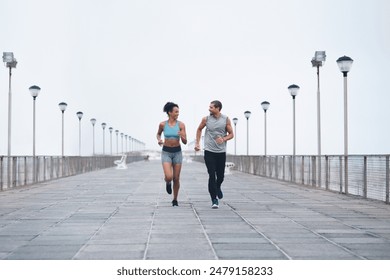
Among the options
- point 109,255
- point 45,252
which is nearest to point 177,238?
point 109,255

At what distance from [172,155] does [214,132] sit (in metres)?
0.89

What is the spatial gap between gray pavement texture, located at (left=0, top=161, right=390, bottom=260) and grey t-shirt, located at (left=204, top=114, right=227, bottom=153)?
1091 mm

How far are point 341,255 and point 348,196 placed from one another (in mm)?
9115

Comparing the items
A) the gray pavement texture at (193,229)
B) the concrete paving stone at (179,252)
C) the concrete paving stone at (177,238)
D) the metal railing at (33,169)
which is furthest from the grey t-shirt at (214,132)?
the metal railing at (33,169)

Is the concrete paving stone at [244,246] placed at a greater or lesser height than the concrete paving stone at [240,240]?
lesser

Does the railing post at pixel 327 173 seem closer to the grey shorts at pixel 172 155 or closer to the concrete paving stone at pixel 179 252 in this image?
the grey shorts at pixel 172 155

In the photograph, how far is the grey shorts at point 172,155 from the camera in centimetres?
1083

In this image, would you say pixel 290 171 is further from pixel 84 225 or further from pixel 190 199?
pixel 84 225

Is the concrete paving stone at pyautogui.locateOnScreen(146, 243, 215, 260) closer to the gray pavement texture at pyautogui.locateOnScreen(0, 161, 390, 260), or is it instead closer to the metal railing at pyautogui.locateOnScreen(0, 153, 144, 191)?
the gray pavement texture at pyautogui.locateOnScreen(0, 161, 390, 260)

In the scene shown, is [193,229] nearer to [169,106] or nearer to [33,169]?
[169,106]

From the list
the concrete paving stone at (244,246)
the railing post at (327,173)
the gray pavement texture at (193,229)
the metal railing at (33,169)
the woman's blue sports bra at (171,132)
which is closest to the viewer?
the gray pavement texture at (193,229)

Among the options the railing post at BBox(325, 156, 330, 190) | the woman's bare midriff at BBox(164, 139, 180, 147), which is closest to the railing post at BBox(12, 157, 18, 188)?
the woman's bare midriff at BBox(164, 139, 180, 147)

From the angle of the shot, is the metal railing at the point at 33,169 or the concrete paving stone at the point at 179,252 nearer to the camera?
the concrete paving stone at the point at 179,252

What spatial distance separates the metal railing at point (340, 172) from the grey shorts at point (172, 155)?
4573mm
